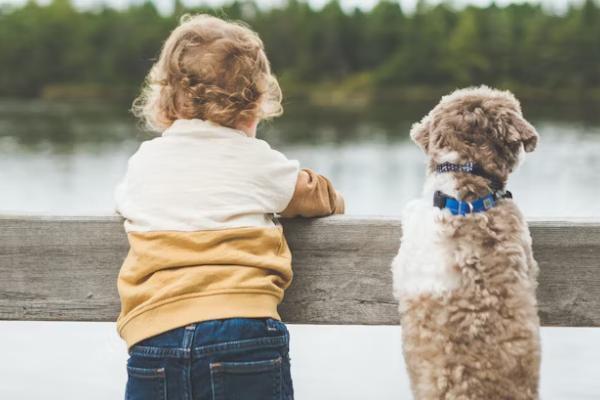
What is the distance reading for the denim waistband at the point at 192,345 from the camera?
7.90 ft

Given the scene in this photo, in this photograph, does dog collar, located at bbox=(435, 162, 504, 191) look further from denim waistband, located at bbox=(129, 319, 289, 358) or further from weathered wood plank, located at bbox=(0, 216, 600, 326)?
denim waistband, located at bbox=(129, 319, 289, 358)

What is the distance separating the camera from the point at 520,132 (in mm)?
2562

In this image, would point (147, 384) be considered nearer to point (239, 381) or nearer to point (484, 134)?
point (239, 381)

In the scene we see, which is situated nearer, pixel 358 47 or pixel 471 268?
pixel 471 268

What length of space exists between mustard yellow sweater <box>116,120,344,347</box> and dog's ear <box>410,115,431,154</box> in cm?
32

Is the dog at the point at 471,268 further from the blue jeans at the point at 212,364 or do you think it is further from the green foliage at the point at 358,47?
the green foliage at the point at 358,47

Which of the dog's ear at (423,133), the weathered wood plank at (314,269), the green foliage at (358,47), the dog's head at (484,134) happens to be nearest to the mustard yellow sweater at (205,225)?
the weathered wood plank at (314,269)

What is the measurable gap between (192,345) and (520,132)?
3.64ft

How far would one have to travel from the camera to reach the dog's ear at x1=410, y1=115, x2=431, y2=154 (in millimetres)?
2695

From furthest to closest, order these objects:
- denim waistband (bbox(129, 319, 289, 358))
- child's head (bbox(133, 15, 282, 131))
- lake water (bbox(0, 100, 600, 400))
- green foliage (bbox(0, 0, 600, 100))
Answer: green foliage (bbox(0, 0, 600, 100)), lake water (bbox(0, 100, 600, 400)), child's head (bbox(133, 15, 282, 131)), denim waistband (bbox(129, 319, 289, 358))

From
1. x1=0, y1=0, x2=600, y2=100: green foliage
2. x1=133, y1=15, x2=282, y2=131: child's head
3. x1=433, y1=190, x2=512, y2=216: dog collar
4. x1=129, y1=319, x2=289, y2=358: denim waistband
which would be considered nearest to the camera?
x1=129, y1=319, x2=289, y2=358: denim waistband

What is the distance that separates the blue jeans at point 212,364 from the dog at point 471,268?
16.6 inches

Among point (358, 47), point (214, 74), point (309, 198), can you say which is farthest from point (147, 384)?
point (358, 47)

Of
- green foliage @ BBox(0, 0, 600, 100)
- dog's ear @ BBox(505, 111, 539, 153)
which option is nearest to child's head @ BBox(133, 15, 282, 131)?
dog's ear @ BBox(505, 111, 539, 153)
